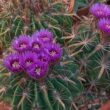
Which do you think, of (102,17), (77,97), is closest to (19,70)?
(77,97)

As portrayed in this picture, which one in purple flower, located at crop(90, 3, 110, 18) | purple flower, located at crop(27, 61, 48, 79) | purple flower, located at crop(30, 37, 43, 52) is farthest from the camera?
purple flower, located at crop(90, 3, 110, 18)

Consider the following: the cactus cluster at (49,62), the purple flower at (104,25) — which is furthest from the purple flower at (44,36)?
the purple flower at (104,25)

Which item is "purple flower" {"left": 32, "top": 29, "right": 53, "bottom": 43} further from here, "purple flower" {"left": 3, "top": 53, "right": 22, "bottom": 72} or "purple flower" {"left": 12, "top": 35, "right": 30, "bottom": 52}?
"purple flower" {"left": 3, "top": 53, "right": 22, "bottom": 72}

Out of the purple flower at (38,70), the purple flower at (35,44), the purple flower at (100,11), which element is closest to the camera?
the purple flower at (38,70)

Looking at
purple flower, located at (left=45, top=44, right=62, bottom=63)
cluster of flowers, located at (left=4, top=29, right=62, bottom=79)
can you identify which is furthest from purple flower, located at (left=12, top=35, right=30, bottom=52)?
purple flower, located at (left=45, top=44, right=62, bottom=63)

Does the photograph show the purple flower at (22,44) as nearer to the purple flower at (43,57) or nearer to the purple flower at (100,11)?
the purple flower at (43,57)

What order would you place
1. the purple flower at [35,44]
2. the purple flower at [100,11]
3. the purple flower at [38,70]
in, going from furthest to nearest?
the purple flower at [100,11]
the purple flower at [35,44]
the purple flower at [38,70]
